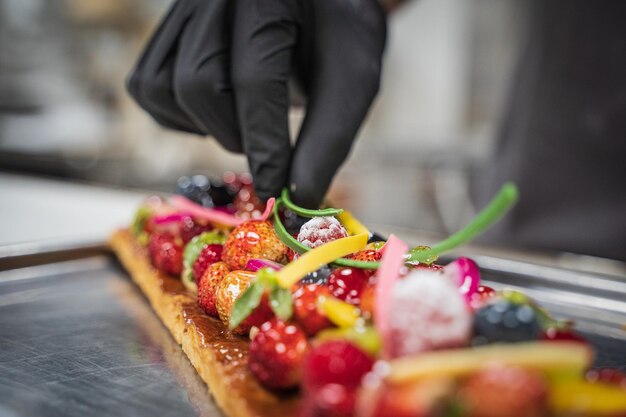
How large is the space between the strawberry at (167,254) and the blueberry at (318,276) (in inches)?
27.7

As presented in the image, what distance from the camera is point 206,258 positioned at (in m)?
1.62

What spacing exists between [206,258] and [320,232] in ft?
1.24

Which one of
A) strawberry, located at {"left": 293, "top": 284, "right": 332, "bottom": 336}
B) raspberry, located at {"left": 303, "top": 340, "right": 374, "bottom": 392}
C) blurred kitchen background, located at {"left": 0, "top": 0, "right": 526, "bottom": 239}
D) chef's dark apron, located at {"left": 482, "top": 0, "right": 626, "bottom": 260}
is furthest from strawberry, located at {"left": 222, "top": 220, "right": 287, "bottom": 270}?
blurred kitchen background, located at {"left": 0, "top": 0, "right": 526, "bottom": 239}

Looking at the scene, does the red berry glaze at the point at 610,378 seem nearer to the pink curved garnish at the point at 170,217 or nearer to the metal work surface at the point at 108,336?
the metal work surface at the point at 108,336

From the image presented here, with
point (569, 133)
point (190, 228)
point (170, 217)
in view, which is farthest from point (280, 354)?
point (569, 133)

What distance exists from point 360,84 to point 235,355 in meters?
0.76

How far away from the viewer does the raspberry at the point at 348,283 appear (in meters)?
1.16

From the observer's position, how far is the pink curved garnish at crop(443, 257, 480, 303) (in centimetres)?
120

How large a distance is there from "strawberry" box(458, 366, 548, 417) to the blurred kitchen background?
4122 mm

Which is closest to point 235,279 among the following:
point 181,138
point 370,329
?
point 370,329

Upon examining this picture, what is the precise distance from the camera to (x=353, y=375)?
34.7 inches

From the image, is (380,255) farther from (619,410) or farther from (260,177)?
(619,410)

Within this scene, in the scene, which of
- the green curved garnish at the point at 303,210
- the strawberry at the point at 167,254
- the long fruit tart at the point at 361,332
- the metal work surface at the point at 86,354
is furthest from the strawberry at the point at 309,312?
the strawberry at the point at 167,254

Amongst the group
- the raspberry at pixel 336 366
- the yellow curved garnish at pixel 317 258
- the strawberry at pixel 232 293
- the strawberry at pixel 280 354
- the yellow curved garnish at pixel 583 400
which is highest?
the yellow curved garnish at pixel 583 400
